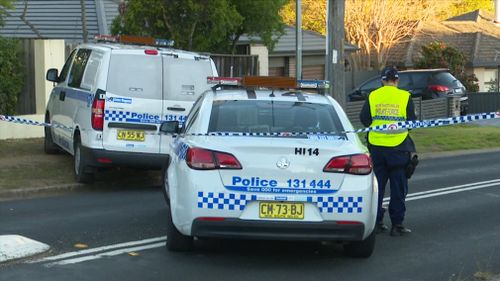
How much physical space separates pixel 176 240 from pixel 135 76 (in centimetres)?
451

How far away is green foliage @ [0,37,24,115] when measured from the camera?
15734mm

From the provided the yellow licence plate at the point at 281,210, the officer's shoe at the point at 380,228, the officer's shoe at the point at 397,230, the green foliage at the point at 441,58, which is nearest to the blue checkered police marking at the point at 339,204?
the yellow licence plate at the point at 281,210

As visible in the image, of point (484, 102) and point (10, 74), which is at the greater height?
point (10, 74)

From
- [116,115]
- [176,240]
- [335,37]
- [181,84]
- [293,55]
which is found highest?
[335,37]

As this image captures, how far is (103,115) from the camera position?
1126cm

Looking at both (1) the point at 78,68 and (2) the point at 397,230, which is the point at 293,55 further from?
(2) the point at 397,230

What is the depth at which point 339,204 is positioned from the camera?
6879 millimetres

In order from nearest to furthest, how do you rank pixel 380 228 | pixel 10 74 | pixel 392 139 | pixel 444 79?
pixel 392 139 → pixel 380 228 → pixel 10 74 → pixel 444 79

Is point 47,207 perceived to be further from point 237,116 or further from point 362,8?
point 362,8

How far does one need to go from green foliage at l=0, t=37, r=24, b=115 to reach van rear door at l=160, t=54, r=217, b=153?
5.24 m

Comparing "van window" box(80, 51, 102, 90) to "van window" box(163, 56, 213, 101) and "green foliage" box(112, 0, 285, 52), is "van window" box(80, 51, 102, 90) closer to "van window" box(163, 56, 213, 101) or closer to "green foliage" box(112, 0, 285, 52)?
"van window" box(163, 56, 213, 101)

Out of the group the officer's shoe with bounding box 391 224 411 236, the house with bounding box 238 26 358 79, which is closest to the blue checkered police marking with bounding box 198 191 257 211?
the officer's shoe with bounding box 391 224 411 236

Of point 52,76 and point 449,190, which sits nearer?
point 449,190

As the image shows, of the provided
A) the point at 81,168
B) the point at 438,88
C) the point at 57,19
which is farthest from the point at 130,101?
the point at 438,88
